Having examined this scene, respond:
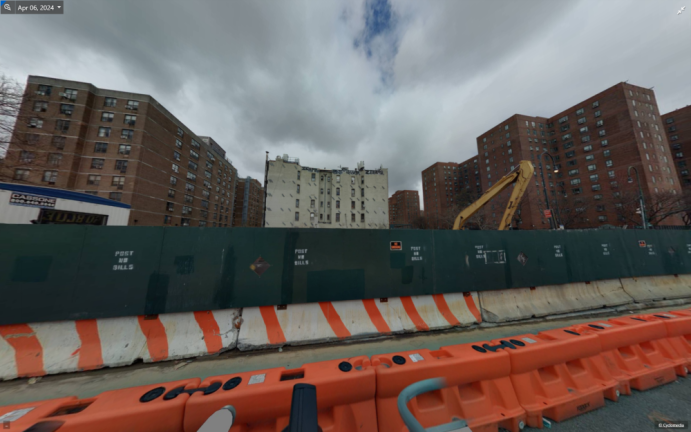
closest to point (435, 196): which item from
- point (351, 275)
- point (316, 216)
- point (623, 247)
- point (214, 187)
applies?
point (316, 216)

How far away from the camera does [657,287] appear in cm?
834

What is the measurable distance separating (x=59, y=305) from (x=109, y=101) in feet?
Result: 151

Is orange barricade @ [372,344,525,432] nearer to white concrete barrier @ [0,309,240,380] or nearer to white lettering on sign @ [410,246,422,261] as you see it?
white lettering on sign @ [410,246,422,261]

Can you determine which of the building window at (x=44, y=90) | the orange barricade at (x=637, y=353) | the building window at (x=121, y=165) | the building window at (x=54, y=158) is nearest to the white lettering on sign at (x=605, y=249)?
the orange barricade at (x=637, y=353)

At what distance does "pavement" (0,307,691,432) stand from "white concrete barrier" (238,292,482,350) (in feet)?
0.62

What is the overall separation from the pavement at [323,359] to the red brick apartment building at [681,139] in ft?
320

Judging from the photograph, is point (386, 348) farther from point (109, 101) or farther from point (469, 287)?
point (109, 101)

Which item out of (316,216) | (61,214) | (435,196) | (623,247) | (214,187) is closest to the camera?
(623,247)

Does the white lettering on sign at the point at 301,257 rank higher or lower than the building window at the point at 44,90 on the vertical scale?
lower

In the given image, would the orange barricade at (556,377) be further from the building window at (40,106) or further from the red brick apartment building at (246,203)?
the red brick apartment building at (246,203)

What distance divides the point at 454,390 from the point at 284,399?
1.97 m

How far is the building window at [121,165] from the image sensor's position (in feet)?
102

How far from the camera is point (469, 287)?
6227 mm

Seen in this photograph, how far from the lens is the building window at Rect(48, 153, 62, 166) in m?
29.2
